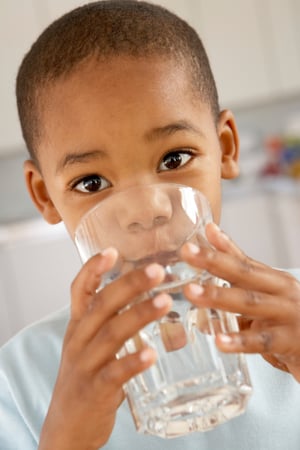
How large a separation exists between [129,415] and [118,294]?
16.9 inches

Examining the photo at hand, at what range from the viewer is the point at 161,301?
62 cm

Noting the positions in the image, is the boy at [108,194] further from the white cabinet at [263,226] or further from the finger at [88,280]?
the white cabinet at [263,226]

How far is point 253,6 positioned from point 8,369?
10.9 ft

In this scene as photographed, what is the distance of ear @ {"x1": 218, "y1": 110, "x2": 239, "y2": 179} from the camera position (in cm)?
114

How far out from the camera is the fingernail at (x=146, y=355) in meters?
0.63

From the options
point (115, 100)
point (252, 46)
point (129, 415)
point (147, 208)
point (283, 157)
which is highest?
point (252, 46)

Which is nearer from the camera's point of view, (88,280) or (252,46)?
(88,280)

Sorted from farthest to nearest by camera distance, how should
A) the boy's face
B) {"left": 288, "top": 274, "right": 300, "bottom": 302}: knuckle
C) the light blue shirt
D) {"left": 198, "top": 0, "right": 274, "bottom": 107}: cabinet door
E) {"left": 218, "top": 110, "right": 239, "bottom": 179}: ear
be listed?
1. {"left": 198, "top": 0, "right": 274, "bottom": 107}: cabinet door
2. {"left": 218, "top": 110, "right": 239, "bottom": 179}: ear
3. the light blue shirt
4. the boy's face
5. {"left": 288, "top": 274, "right": 300, "bottom": 302}: knuckle

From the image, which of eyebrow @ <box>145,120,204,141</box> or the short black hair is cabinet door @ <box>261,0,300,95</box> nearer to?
the short black hair

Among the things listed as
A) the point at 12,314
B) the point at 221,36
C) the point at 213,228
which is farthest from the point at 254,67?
the point at 213,228

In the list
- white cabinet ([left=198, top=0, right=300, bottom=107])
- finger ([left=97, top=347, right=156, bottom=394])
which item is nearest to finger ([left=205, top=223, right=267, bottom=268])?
finger ([left=97, top=347, right=156, bottom=394])

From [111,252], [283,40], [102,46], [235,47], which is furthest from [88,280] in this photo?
[283,40]

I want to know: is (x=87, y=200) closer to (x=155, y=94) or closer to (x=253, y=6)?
(x=155, y=94)

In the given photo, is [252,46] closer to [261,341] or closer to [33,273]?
[33,273]
